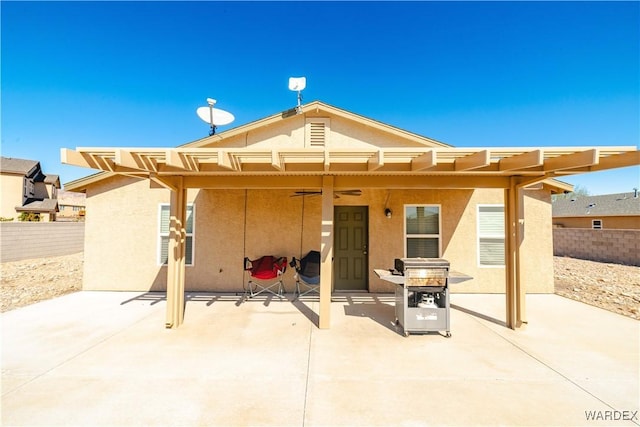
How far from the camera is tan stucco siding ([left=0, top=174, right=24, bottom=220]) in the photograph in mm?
19156

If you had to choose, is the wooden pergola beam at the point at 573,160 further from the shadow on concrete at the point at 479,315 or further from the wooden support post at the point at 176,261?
the wooden support post at the point at 176,261

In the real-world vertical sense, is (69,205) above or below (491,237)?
above

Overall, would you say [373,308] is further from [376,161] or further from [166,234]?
[166,234]

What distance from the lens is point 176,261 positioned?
166 inches

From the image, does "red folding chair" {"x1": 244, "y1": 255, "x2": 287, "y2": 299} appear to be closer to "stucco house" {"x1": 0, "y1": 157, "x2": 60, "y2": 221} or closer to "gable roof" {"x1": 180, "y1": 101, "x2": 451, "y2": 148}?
"gable roof" {"x1": 180, "y1": 101, "x2": 451, "y2": 148}

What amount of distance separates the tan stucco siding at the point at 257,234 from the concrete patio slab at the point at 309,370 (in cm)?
146

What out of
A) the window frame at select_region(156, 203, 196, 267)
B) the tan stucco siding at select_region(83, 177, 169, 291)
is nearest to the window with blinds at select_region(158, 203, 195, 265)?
the window frame at select_region(156, 203, 196, 267)

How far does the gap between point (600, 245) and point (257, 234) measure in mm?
15957

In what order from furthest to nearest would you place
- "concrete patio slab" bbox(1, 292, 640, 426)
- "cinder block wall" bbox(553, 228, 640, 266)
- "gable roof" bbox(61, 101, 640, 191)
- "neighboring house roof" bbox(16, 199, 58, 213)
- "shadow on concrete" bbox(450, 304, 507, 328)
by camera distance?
"neighboring house roof" bbox(16, 199, 58, 213), "cinder block wall" bbox(553, 228, 640, 266), "shadow on concrete" bbox(450, 304, 507, 328), "gable roof" bbox(61, 101, 640, 191), "concrete patio slab" bbox(1, 292, 640, 426)

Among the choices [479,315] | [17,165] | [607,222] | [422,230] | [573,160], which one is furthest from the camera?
[17,165]

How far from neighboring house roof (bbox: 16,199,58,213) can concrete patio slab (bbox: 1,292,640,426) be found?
22.6 m

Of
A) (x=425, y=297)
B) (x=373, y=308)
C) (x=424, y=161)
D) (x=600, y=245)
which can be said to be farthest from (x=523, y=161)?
(x=600, y=245)

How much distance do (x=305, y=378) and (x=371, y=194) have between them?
168 inches

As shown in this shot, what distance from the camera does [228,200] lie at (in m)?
6.17
